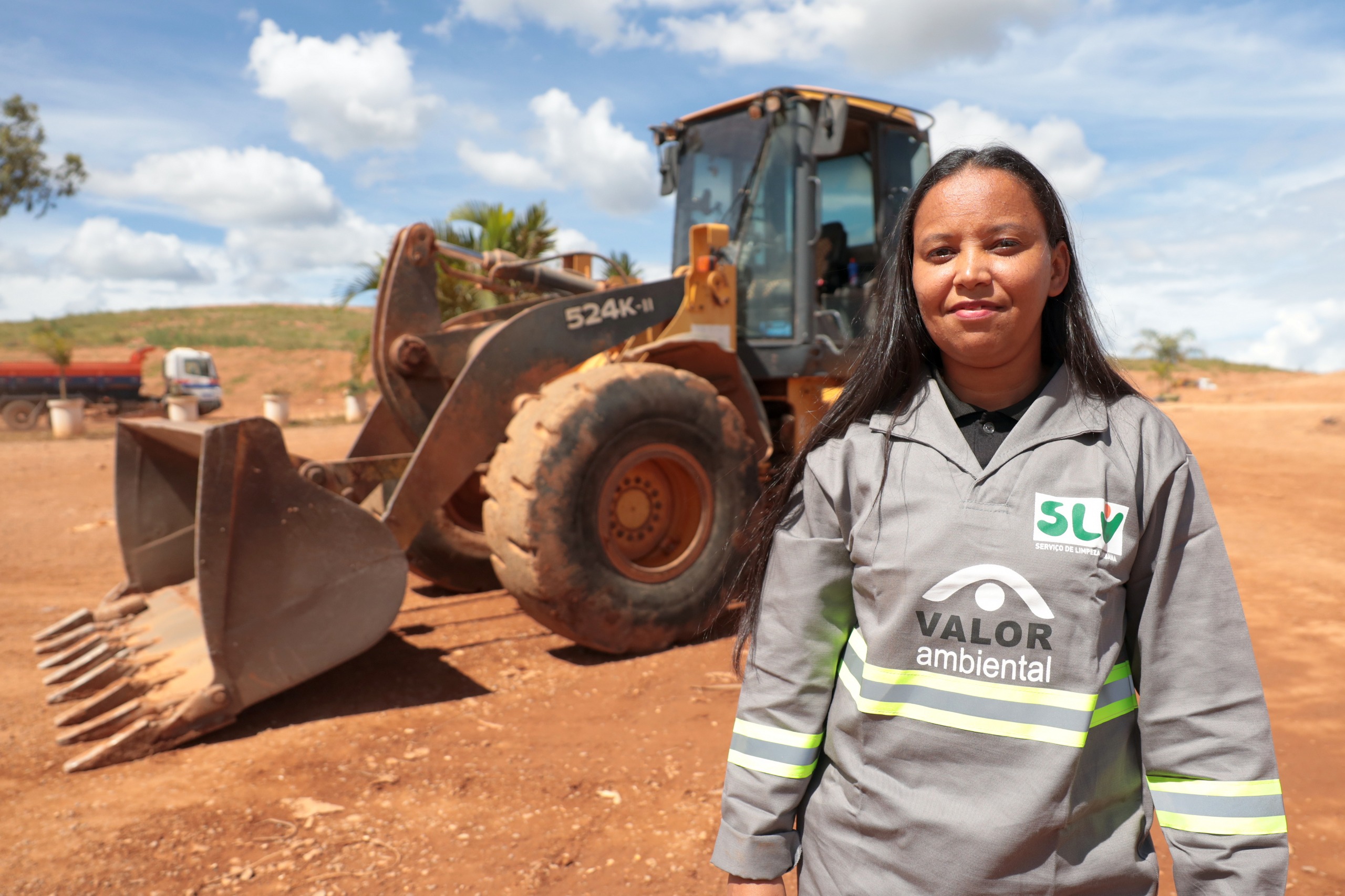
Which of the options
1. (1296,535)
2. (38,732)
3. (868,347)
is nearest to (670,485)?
(38,732)

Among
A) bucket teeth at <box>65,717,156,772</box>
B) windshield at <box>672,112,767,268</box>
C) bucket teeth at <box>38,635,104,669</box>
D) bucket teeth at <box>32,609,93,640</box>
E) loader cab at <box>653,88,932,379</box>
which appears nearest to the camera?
bucket teeth at <box>65,717,156,772</box>

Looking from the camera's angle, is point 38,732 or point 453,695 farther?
point 453,695

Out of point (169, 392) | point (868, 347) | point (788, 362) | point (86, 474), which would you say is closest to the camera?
point (868, 347)

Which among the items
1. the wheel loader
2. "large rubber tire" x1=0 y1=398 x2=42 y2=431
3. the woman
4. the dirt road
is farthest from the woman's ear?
"large rubber tire" x1=0 y1=398 x2=42 y2=431

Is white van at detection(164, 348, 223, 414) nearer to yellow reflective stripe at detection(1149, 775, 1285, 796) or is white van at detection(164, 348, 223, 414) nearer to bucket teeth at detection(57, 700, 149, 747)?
bucket teeth at detection(57, 700, 149, 747)

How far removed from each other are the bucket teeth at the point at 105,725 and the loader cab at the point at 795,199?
13.0 ft

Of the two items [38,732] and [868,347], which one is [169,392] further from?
[868,347]

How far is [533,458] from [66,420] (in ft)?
60.6

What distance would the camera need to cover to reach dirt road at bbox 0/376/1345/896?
283 cm

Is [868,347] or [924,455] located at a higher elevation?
[868,347]

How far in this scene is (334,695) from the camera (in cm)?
430

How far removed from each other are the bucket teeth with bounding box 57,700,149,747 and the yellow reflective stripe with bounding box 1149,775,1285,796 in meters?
3.81

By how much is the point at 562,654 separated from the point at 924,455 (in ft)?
12.7

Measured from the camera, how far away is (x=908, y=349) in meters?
1.53
